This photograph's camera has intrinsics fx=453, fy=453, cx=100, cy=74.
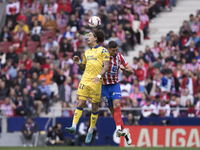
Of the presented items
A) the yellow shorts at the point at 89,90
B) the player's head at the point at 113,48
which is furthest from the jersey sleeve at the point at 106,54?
the yellow shorts at the point at 89,90

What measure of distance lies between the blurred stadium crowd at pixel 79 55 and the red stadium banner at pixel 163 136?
1359 mm

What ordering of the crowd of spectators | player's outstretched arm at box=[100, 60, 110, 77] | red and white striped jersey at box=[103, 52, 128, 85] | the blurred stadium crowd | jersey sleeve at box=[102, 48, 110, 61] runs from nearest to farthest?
1. player's outstretched arm at box=[100, 60, 110, 77]
2. jersey sleeve at box=[102, 48, 110, 61]
3. red and white striped jersey at box=[103, 52, 128, 85]
4. the crowd of spectators
5. the blurred stadium crowd

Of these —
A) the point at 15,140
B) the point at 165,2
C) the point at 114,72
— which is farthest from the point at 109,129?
the point at 165,2

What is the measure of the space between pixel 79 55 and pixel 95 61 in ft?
34.1

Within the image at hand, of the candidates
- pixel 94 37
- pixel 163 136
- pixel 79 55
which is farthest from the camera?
pixel 79 55

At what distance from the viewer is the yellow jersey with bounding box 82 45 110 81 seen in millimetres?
11180

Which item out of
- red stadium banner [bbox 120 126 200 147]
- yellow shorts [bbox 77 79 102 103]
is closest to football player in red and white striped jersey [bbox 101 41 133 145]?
yellow shorts [bbox 77 79 102 103]

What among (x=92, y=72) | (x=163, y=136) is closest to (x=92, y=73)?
(x=92, y=72)

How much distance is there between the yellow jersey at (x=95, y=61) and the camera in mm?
11180

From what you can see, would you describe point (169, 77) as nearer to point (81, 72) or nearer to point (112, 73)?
point (81, 72)

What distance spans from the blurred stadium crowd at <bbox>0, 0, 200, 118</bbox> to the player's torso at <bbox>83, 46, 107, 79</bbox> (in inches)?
283

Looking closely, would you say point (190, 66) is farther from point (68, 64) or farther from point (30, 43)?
point (30, 43)

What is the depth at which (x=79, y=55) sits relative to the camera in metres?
21.5

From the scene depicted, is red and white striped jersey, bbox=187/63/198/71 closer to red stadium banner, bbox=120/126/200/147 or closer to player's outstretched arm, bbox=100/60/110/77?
red stadium banner, bbox=120/126/200/147
